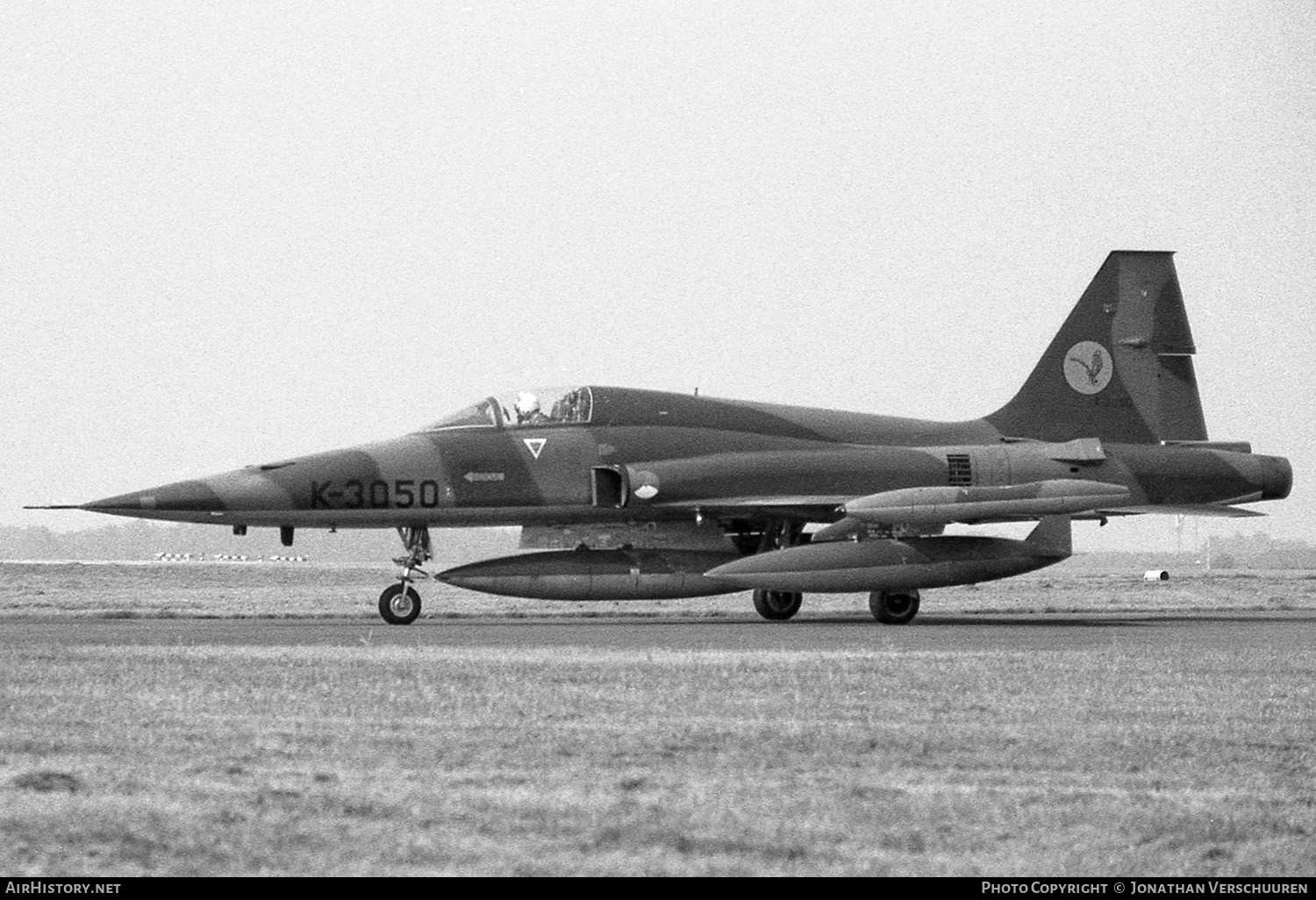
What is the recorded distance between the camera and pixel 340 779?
8969 millimetres

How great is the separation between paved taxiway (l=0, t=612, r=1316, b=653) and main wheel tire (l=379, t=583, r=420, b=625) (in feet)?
0.85

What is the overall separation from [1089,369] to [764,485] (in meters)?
6.17

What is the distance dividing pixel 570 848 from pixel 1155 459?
74.2 feet

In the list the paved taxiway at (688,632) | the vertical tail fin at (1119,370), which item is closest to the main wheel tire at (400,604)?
the paved taxiway at (688,632)

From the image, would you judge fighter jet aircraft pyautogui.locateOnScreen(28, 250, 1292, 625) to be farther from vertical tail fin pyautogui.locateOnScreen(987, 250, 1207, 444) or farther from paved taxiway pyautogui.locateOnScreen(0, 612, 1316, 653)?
paved taxiway pyautogui.locateOnScreen(0, 612, 1316, 653)

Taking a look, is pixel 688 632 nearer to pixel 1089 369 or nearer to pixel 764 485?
pixel 764 485

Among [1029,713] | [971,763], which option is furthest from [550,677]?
[971,763]

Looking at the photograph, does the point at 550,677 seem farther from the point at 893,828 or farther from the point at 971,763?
the point at 893,828

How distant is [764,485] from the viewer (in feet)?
86.5

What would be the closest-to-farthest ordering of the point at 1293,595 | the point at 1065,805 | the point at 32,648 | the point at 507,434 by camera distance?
the point at 1065,805 → the point at 32,648 → the point at 507,434 → the point at 1293,595

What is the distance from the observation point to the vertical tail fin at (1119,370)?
29.1 m

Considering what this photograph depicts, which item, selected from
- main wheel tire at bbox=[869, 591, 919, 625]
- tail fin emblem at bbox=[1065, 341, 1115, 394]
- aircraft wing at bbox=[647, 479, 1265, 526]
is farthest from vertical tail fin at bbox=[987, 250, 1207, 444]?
main wheel tire at bbox=[869, 591, 919, 625]

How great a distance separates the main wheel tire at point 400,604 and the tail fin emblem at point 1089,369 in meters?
11.2

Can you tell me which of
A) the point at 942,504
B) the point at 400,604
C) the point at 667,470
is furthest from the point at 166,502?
the point at 942,504
